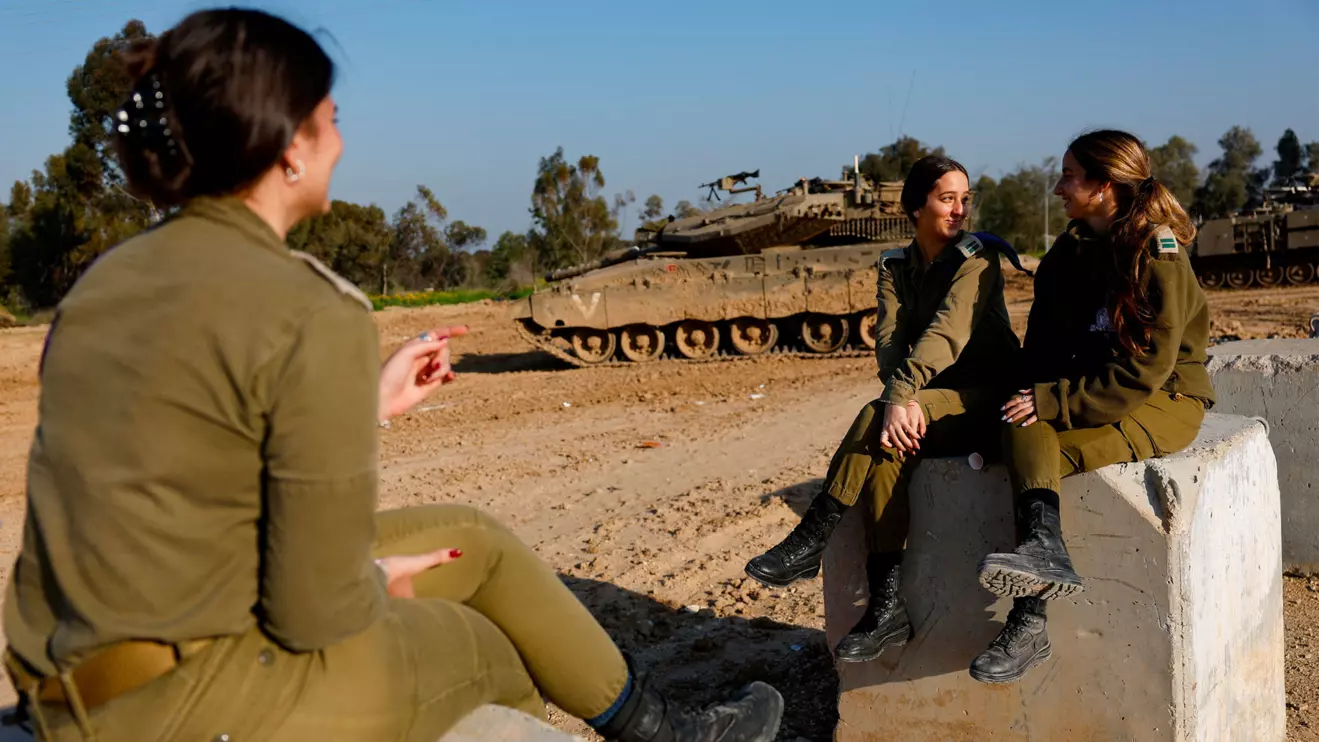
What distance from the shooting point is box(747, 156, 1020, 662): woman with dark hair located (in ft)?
10.8

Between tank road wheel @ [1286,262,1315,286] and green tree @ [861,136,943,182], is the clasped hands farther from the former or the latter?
green tree @ [861,136,943,182]

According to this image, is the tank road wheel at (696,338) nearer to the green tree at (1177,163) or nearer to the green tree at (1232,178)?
the green tree at (1232,178)

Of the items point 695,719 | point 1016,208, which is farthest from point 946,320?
point 1016,208

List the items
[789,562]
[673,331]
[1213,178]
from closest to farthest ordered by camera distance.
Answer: [789,562]
[673,331]
[1213,178]

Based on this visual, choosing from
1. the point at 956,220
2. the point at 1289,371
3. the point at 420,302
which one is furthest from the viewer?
the point at 420,302

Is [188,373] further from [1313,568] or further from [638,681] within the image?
[1313,568]

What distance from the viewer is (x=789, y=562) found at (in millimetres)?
3303

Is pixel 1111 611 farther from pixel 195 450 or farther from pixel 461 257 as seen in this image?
pixel 461 257

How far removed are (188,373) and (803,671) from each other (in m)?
3.10

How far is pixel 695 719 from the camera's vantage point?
215 cm

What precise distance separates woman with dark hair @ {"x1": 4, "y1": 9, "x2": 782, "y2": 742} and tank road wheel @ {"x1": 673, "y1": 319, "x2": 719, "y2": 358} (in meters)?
13.9

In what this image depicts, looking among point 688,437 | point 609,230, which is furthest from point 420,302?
point 688,437

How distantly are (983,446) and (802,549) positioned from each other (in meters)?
0.63

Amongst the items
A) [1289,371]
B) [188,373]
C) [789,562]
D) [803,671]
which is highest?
[188,373]
